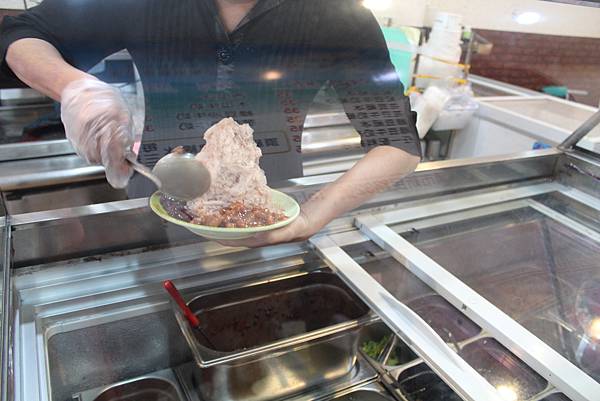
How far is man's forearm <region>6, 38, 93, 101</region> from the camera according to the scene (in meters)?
0.76

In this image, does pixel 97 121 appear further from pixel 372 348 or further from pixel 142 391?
pixel 372 348

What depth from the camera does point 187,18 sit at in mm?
832

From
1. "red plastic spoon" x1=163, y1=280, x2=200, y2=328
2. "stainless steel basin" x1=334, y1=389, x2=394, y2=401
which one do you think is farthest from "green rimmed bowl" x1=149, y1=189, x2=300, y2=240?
"stainless steel basin" x1=334, y1=389, x2=394, y2=401

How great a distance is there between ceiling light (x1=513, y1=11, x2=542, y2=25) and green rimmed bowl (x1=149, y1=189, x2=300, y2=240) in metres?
0.87

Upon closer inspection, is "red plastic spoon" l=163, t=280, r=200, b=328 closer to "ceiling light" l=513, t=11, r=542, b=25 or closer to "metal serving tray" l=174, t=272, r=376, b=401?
"metal serving tray" l=174, t=272, r=376, b=401

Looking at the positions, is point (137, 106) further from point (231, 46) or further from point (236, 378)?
point (236, 378)

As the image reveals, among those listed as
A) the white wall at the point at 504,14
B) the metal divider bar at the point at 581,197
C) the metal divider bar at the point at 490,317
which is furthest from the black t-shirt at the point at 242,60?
the metal divider bar at the point at 581,197

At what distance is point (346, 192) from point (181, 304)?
445 mm

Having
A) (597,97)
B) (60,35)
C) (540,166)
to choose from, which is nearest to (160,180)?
(60,35)

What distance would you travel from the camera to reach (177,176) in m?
0.81

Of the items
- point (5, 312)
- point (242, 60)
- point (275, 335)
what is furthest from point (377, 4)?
point (5, 312)

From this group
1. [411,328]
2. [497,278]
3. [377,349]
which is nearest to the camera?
[411,328]

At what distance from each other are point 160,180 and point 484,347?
2.20 feet

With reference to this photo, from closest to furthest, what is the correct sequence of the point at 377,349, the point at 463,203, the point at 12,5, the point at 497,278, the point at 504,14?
the point at 12,5 → the point at 377,349 → the point at 497,278 → the point at 504,14 → the point at 463,203
